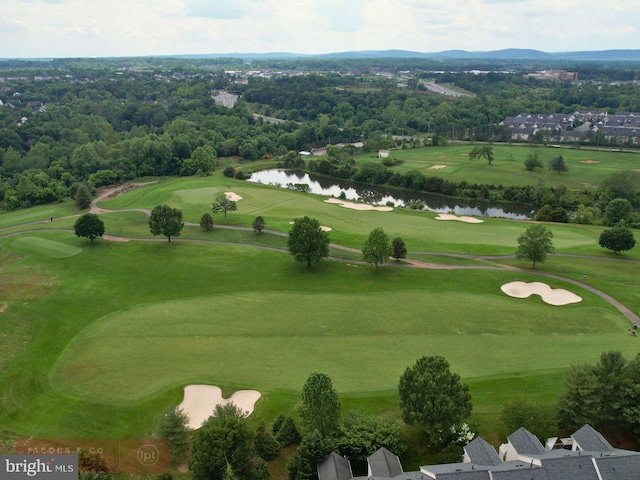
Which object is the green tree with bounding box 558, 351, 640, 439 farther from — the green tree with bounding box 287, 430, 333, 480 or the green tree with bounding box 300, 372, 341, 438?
the green tree with bounding box 287, 430, 333, 480

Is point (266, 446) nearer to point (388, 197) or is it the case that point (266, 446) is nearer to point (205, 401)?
point (205, 401)

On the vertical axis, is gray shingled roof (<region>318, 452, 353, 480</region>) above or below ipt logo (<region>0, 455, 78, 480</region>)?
above

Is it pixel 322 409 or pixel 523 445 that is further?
pixel 322 409

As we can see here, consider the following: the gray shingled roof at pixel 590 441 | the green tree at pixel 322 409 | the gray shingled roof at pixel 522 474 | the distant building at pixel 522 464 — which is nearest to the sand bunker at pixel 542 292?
the gray shingled roof at pixel 590 441

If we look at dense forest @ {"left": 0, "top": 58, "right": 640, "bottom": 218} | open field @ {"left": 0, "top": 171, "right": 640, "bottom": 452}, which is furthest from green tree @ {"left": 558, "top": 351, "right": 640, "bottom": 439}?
dense forest @ {"left": 0, "top": 58, "right": 640, "bottom": 218}

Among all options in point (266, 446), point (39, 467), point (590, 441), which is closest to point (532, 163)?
point (590, 441)
